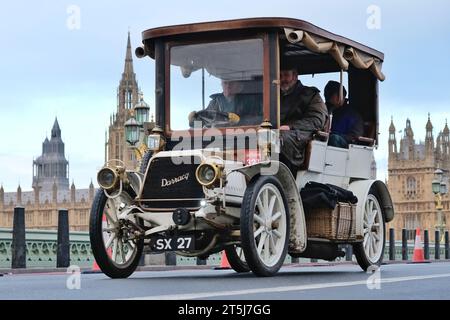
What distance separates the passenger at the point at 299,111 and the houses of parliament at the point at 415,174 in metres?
104

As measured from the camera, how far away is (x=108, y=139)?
142625 millimetres

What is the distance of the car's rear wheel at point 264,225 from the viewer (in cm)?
745

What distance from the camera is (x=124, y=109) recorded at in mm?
135000

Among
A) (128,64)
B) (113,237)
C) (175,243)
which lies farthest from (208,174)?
(128,64)

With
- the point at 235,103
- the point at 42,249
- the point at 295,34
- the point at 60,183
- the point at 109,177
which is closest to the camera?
the point at 109,177

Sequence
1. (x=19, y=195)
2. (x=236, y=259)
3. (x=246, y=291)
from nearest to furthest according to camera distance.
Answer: (x=246, y=291) → (x=236, y=259) → (x=19, y=195)

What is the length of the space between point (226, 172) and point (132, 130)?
19.3 meters

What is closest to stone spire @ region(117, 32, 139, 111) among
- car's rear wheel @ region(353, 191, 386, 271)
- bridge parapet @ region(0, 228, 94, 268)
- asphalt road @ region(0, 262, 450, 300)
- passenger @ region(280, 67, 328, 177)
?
bridge parapet @ region(0, 228, 94, 268)

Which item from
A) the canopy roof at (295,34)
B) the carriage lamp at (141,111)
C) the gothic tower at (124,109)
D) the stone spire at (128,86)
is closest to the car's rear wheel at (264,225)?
the canopy roof at (295,34)

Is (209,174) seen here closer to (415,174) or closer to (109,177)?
(109,177)

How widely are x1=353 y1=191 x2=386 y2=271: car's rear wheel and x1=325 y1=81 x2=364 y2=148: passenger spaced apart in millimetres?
606

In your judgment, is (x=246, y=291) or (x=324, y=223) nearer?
(x=246, y=291)
